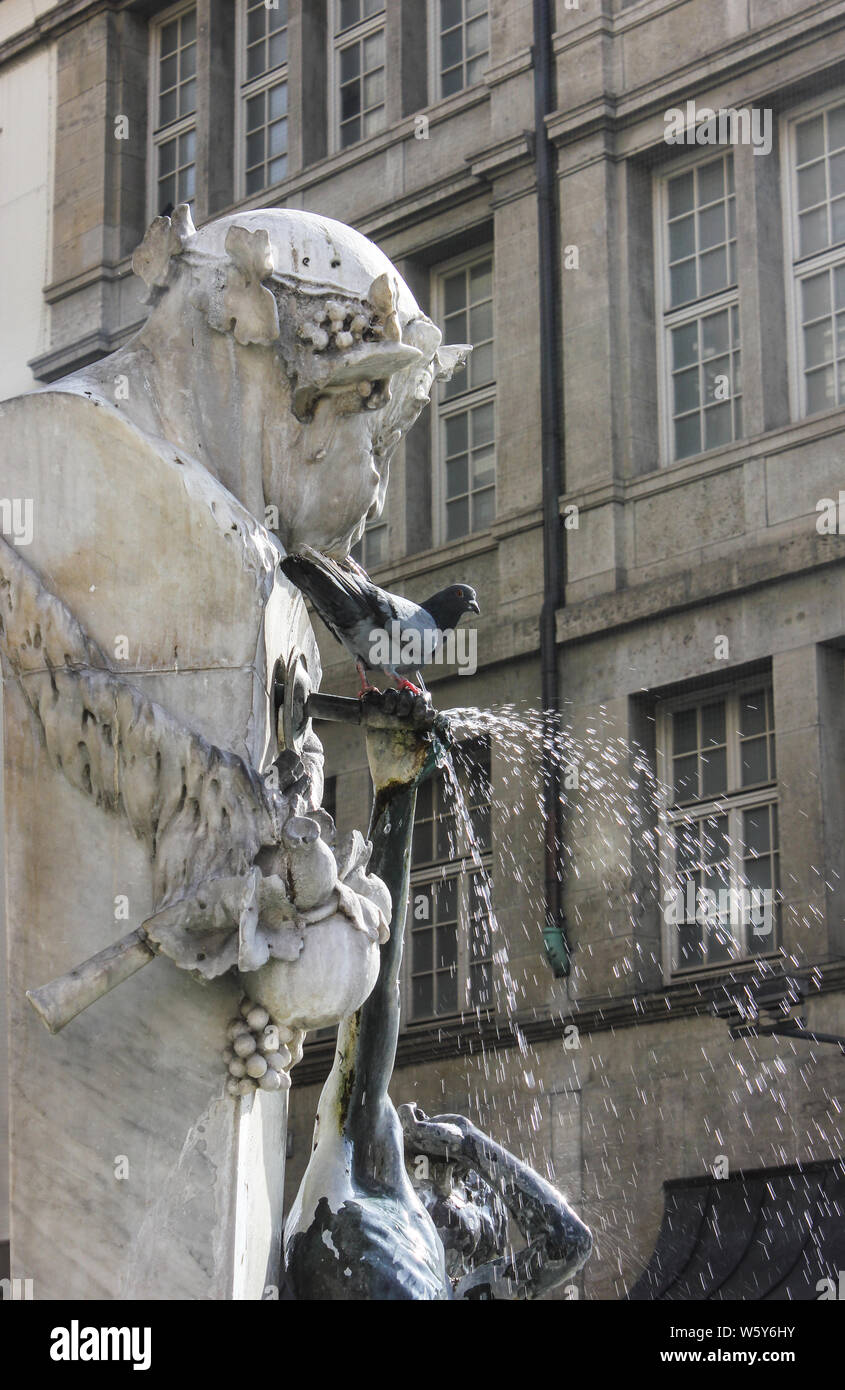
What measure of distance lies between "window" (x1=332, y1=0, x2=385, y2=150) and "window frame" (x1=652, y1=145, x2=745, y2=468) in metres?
3.90

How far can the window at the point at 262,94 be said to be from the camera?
2636cm

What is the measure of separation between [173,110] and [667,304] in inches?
314

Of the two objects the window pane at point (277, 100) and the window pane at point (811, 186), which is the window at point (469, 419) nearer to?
the window pane at point (277, 100)

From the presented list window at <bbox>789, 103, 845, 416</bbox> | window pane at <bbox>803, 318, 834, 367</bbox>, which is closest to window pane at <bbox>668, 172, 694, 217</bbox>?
window at <bbox>789, 103, 845, 416</bbox>

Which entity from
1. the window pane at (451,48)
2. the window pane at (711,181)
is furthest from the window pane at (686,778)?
the window pane at (451,48)

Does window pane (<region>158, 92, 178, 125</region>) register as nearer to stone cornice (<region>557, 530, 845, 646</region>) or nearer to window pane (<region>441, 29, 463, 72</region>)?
window pane (<region>441, 29, 463, 72</region>)

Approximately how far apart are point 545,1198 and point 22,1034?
1.04 meters

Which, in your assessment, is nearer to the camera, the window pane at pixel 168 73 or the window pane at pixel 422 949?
the window pane at pixel 422 949

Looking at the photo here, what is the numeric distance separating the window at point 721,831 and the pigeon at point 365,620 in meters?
15.2

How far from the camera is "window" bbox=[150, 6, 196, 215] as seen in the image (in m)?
27.4

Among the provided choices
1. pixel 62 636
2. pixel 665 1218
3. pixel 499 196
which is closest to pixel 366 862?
pixel 62 636

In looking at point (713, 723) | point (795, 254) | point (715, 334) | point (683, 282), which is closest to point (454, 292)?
point (683, 282)

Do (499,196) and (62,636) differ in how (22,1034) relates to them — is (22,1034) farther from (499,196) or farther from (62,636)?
(499,196)
